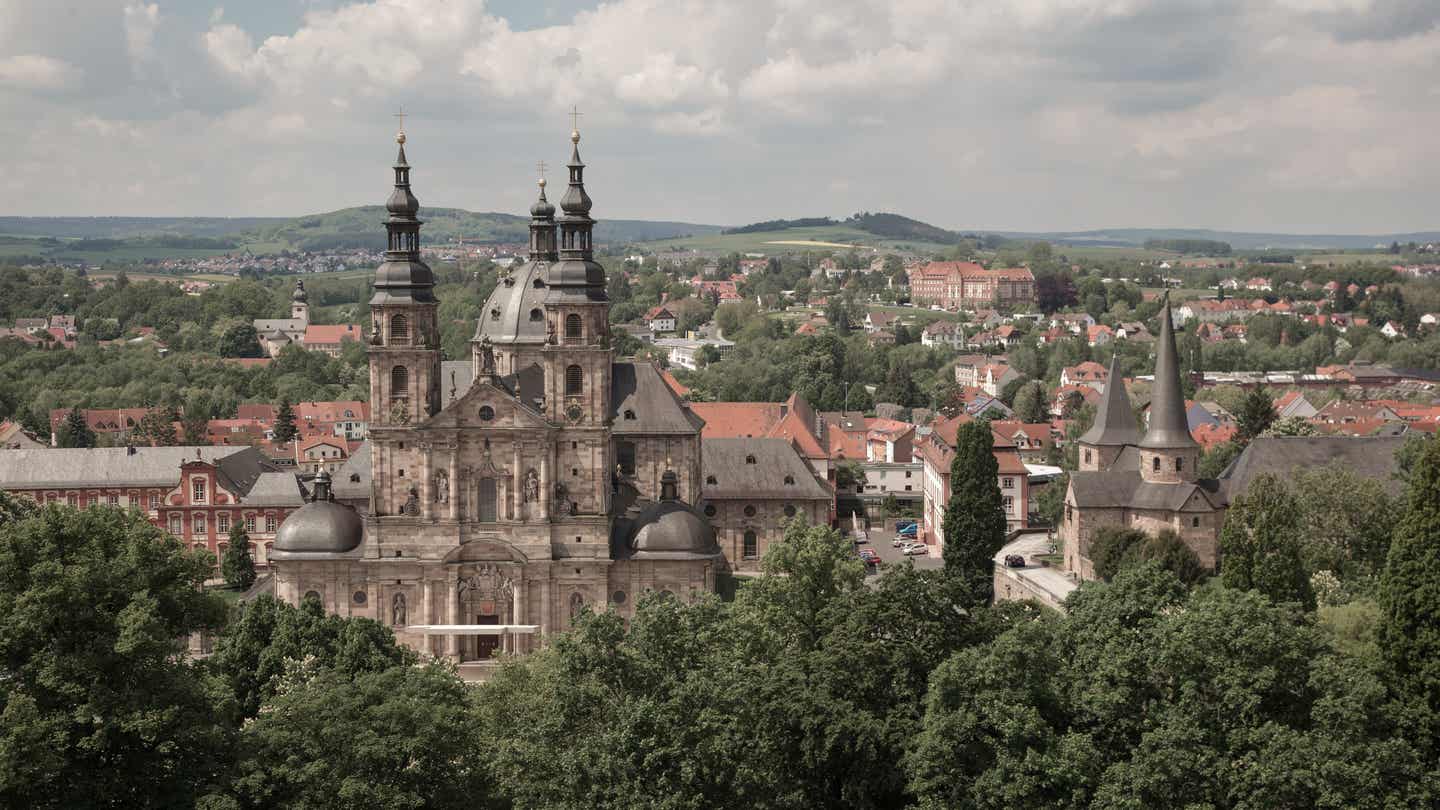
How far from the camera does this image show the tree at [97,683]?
3381 cm

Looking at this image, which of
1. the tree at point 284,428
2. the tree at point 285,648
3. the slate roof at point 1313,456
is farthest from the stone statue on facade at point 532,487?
the tree at point 284,428

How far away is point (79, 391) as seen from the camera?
477 ft

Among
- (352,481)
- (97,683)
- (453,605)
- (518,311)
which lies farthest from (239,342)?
(97,683)

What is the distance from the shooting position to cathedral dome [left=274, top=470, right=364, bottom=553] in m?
64.5

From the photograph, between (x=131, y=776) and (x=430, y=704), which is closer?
(x=131, y=776)

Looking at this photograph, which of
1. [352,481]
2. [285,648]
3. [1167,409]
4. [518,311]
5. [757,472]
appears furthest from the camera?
[757,472]

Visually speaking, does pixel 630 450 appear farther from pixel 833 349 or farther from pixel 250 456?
pixel 833 349

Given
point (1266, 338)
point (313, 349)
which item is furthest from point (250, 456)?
point (1266, 338)

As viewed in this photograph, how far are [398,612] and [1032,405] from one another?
85452 millimetres

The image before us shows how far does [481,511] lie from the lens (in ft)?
211

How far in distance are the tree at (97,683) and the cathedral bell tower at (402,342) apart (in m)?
27.3

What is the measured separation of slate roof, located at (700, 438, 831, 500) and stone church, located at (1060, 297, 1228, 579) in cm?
1355

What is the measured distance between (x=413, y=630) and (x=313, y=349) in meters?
132

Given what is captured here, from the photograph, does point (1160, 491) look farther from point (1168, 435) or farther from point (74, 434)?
point (74, 434)
